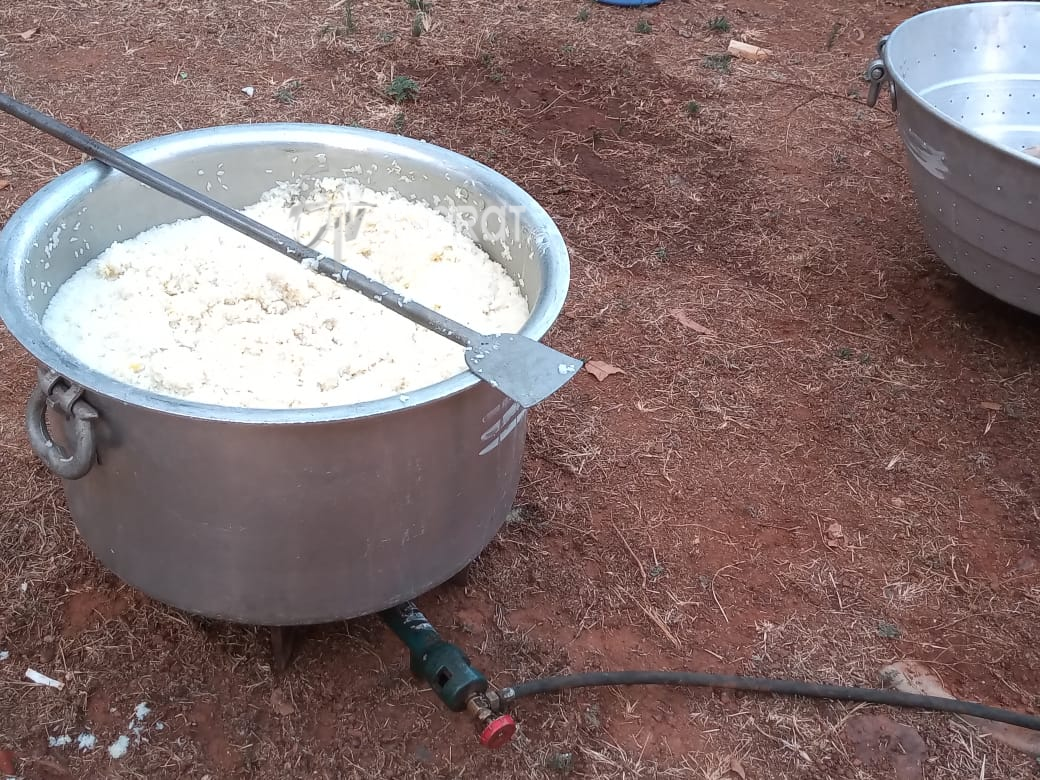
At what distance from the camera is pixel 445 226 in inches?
79.7

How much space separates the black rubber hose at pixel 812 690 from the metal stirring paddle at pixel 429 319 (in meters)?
0.84

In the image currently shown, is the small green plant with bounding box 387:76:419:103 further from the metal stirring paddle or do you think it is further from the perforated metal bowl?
the metal stirring paddle

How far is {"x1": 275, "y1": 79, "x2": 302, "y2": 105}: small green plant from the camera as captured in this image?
3.95 m

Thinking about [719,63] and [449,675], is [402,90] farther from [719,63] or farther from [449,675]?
[449,675]

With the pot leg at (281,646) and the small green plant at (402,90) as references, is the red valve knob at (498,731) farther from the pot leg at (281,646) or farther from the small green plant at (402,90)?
the small green plant at (402,90)

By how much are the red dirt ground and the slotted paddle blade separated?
89 cm

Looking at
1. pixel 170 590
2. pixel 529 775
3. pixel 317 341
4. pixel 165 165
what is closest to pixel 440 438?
pixel 317 341

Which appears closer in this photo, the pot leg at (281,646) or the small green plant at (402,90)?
the pot leg at (281,646)

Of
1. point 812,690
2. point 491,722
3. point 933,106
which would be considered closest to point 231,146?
point 491,722

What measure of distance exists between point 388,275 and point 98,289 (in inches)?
22.9

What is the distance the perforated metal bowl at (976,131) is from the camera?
253 cm

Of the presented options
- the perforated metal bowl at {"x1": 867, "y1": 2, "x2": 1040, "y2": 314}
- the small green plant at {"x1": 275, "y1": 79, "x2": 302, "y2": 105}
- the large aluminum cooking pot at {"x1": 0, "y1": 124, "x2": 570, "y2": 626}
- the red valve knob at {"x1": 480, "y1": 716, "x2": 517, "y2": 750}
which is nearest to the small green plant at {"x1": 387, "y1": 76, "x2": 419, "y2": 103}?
the small green plant at {"x1": 275, "y1": 79, "x2": 302, "y2": 105}

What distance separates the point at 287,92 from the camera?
3994mm

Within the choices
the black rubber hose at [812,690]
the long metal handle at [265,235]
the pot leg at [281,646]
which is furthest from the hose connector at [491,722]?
the long metal handle at [265,235]
